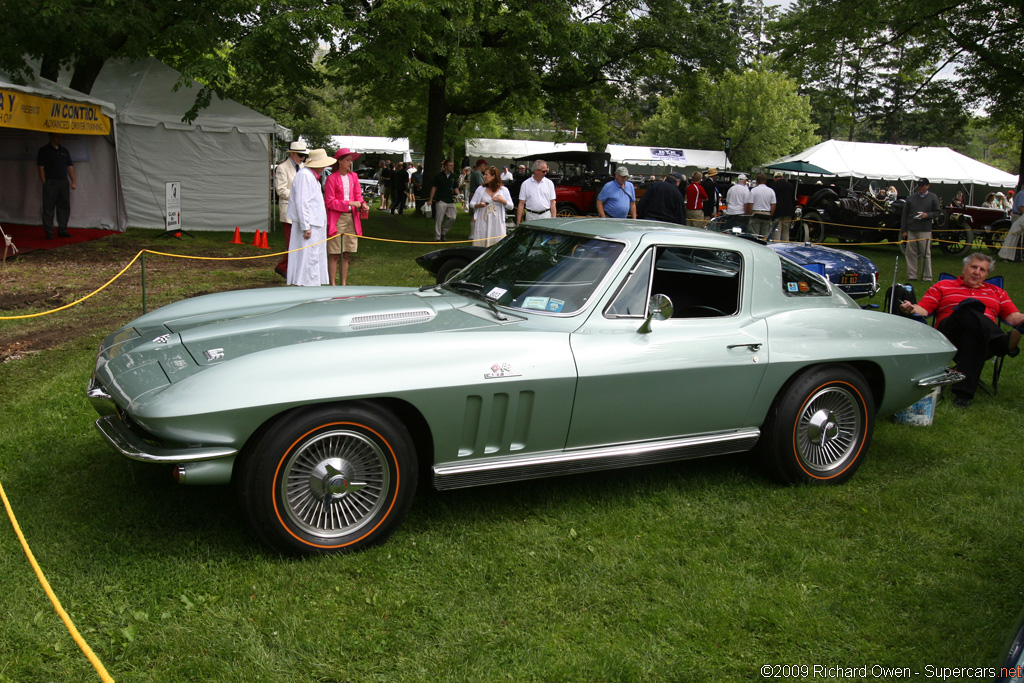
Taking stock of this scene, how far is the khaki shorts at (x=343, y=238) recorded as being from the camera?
9.54 meters

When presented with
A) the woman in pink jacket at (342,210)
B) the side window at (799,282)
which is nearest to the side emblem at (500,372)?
the side window at (799,282)

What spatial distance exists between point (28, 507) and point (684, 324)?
352 cm

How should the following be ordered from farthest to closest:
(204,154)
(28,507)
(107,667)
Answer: (204,154) → (28,507) → (107,667)

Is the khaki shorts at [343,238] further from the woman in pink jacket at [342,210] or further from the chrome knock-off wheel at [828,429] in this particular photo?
the chrome knock-off wheel at [828,429]

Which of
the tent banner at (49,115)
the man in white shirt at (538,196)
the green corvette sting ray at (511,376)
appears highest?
the tent banner at (49,115)

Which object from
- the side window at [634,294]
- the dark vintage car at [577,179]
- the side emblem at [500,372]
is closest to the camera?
the side emblem at [500,372]

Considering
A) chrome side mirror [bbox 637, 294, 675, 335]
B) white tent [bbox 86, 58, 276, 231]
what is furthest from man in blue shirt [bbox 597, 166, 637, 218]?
white tent [bbox 86, 58, 276, 231]

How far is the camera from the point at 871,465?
209 inches

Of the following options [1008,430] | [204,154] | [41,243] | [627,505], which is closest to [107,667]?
[627,505]

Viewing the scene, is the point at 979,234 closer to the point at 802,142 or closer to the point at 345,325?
the point at 345,325

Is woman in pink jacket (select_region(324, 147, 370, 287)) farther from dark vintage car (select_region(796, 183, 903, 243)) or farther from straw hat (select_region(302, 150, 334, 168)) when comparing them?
dark vintage car (select_region(796, 183, 903, 243))

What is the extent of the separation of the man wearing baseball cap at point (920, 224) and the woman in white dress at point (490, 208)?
6.69 m

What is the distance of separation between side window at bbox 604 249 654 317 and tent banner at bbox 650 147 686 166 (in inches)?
1471

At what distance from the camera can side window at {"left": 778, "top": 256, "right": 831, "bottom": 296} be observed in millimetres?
4980
